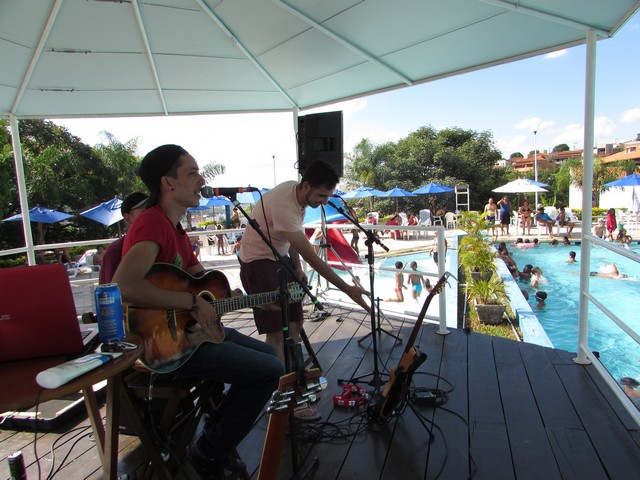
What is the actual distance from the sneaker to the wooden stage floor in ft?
0.57

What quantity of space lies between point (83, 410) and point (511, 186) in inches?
876

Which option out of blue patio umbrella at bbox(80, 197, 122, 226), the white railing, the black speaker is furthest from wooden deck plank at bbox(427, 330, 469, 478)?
blue patio umbrella at bbox(80, 197, 122, 226)

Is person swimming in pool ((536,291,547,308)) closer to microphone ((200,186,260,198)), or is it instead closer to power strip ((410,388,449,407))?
power strip ((410,388,449,407))

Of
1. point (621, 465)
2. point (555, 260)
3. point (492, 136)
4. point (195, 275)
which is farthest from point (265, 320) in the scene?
point (492, 136)

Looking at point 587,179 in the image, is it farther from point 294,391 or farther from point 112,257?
point 112,257

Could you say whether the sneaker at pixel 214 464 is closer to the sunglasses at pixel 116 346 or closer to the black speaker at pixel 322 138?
the sunglasses at pixel 116 346

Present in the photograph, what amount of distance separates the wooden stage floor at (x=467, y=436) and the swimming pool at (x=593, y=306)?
184 inches

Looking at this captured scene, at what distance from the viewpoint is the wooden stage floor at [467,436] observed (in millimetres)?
1956

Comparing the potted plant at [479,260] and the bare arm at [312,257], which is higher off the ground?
the bare arm at [312,257]

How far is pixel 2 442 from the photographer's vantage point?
2.31 meters

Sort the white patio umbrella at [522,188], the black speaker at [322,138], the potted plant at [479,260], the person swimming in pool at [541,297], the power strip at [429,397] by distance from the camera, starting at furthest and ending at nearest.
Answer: the white patio umbrella at [522,188] → the person swimming in pool at [541,297] → the potted plant at [479,260] → the black speaker at [322,138] → the power strip at [429,397]

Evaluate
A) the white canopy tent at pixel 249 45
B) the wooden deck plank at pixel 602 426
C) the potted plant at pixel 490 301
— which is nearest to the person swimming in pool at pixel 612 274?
the potted plant at pixel 490 301

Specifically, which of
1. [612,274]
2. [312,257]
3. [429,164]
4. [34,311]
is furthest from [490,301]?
[429,164]

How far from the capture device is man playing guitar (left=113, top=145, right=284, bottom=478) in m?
1.60
